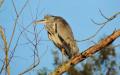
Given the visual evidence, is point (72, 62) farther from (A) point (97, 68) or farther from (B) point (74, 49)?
(B) point (74, 49)

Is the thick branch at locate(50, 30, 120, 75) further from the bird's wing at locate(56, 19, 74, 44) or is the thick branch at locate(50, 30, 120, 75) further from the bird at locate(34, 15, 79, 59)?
the bird's wing at locate(56, 19, 74, 44)

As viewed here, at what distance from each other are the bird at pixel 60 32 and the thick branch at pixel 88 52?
135 cm

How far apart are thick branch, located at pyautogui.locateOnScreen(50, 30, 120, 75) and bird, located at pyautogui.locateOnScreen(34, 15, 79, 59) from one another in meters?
1.35

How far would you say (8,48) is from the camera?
388 cm

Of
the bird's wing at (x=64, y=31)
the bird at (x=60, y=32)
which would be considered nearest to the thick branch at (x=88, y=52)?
the bird at (x=60, y=32)

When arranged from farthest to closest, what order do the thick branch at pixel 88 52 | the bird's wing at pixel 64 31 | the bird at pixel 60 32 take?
the bird's wing at pixel 64 31
the bird at pixel 60 32
the thick branch at pixel 88 52

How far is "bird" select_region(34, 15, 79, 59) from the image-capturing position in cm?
617

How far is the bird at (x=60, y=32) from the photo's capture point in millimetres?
6173

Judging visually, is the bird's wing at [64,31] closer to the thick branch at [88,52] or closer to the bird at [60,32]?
the bird at [60,32]

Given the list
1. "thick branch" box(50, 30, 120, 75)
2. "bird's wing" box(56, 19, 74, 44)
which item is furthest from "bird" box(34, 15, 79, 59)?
"thick branch" box(50, 30, 120, 75)

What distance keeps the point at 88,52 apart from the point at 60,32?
74.5 inches

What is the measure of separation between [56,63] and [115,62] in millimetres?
938

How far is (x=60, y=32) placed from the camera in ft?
21.1

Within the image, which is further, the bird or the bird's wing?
the bird's wing
